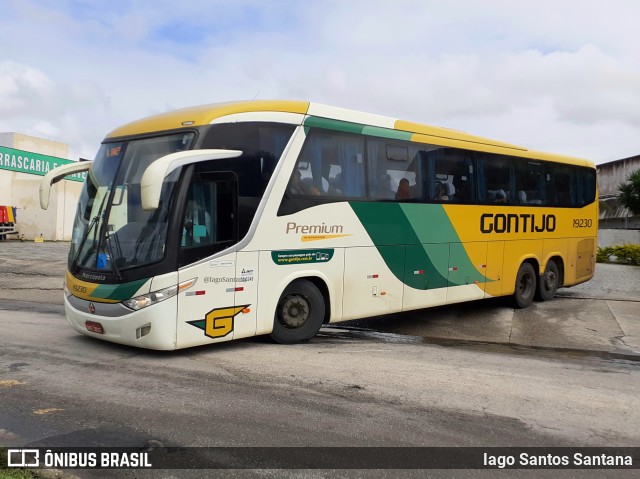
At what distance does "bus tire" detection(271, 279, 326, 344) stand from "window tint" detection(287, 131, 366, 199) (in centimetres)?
Result: 136

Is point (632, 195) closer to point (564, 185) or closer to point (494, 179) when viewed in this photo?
point (564, 185)

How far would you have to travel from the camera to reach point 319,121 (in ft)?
28.3

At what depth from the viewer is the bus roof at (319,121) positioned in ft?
25.2

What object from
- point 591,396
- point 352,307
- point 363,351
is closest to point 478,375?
point 591,396

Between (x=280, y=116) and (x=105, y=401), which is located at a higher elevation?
(x=280, y=116)

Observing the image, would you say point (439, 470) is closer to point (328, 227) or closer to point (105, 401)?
point (105, 401)

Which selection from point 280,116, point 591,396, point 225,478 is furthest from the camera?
point 280,116

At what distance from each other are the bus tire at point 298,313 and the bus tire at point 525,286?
6324mm

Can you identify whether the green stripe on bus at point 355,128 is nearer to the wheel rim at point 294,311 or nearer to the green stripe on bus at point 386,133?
the green stripe on bus at point 386,133

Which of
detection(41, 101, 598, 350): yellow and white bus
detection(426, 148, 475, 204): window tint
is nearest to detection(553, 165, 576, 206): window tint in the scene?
detection(41, 101, 598, 350): yellow and white bus

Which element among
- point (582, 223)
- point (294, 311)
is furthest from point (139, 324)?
point (582, 223)

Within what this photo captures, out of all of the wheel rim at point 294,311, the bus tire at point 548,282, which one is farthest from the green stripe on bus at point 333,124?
the bus tire at point 548,282

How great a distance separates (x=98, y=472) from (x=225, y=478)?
907 millimetres

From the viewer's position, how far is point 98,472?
161 inches
